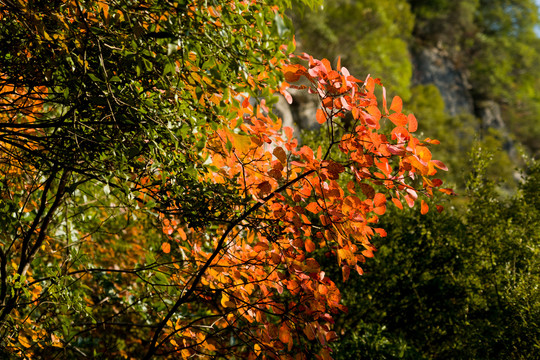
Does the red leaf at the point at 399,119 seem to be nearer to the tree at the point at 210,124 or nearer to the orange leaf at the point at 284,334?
the tree at the point at 210,124

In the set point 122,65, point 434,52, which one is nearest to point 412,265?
point 122,65

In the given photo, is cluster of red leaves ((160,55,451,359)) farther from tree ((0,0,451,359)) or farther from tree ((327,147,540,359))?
tree ((327,147,540,359))

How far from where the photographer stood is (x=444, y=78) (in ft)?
104

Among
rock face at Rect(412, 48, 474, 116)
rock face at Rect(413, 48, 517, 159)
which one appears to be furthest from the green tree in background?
rock face at Rect(413, 48, 517, 159)

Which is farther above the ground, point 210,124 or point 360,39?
point 360,39

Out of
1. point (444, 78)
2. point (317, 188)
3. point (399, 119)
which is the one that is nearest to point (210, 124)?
point (317, 188)

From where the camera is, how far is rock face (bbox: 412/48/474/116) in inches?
1198

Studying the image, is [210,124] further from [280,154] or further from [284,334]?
[284,334]

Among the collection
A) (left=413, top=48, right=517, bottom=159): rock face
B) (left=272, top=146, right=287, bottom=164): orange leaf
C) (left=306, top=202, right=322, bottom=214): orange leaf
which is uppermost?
(left=413, top=48, right=517, bottom=159): rock face

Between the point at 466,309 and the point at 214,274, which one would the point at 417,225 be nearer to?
the point at 466,309

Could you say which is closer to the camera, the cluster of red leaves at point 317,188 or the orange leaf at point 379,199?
the cluster of red leaves at point 317,188

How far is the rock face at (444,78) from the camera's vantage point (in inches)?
1198

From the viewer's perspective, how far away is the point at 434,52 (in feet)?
108

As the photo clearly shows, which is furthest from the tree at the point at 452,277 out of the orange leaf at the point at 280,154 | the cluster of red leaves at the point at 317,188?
the orange leaf at the point at 280,154
